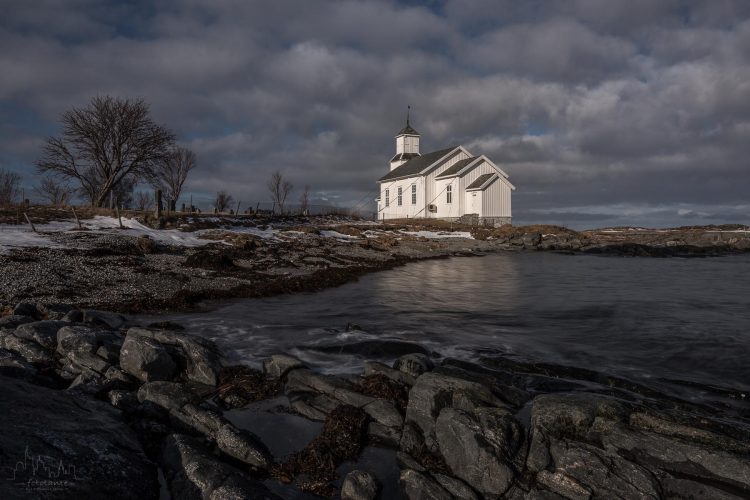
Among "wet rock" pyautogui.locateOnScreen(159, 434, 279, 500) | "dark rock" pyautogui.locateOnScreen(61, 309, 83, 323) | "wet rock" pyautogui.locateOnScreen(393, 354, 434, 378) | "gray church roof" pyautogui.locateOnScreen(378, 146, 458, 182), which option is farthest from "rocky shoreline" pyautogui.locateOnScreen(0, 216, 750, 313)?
"gray church roof" pyautogui.locateOnScreen(378, 146, 458, 182)

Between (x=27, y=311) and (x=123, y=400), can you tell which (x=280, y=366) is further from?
(x=27, y=311)

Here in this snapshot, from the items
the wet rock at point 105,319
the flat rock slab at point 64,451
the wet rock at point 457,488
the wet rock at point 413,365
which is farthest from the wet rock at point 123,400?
the wet rock at point 457,488

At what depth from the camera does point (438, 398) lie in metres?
5.63

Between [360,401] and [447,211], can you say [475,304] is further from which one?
[447,211]

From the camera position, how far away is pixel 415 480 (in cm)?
455

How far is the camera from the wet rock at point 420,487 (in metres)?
4.40

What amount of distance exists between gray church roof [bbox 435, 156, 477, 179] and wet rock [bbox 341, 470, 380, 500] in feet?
158

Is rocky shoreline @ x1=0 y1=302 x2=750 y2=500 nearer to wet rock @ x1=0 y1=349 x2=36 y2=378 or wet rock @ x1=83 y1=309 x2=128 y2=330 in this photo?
wet rock @ x1=0 y1=349 x2=36 y2=378

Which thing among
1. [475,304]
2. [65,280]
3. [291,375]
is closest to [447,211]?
[475,304]

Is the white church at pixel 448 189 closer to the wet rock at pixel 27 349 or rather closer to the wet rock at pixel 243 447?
the wet rock at pixel 27 349

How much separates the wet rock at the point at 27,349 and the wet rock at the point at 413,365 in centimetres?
584

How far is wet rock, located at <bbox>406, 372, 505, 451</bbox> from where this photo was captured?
546 centimetres

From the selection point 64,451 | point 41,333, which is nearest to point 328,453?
point 64,451

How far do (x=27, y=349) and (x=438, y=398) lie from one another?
713 cm
